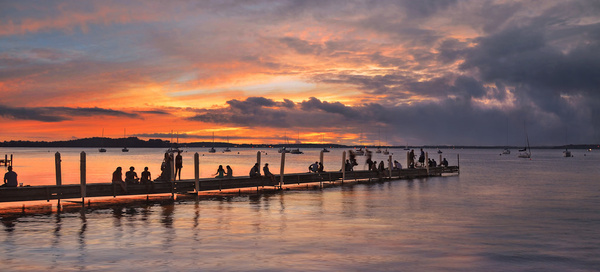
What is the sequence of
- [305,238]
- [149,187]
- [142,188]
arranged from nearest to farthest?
[305,238], [142,188], [149,187]

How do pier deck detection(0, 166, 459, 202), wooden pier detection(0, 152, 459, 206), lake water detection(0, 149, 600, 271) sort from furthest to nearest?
wooden pier detection(0, 152, 459, 206), pier deck detection(0, 166, 459, 202), lake water detection(0, 149, 600, 271)

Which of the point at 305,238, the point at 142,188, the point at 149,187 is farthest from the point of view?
the point at 149,187

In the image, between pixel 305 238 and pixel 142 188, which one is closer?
pixel 305 238

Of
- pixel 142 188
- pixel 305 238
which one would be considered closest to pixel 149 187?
pixel 142 188

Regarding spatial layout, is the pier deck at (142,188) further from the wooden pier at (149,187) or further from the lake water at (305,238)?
the lake water at (305,238)

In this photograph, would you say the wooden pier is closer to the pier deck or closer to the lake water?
the pier deck

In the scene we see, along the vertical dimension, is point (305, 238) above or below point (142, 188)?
below

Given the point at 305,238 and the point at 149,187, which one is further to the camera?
the point at 149,187

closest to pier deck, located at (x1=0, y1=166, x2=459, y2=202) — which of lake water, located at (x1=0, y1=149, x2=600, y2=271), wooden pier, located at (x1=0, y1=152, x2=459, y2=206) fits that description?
wooden pier, located at (x1=0, y1=152, x2=459, y2=206)

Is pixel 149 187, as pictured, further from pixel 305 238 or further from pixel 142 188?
pixel 305 238

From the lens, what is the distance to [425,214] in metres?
24.0

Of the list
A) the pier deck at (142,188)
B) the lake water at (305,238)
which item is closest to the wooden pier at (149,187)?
the pier deck at (142,188)

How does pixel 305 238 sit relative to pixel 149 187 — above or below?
below

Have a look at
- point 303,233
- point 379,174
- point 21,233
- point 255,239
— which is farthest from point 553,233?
point 379,174
